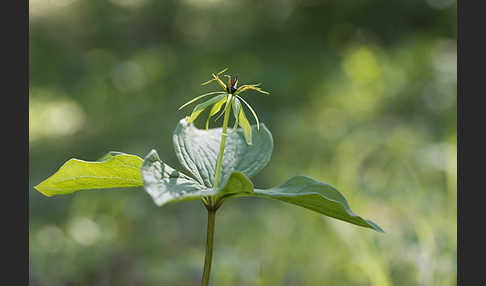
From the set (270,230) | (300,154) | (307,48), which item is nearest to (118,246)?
(270,230)

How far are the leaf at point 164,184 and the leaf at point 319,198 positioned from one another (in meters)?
0.04

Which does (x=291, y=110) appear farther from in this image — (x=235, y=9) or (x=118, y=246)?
(x=118, y=246)

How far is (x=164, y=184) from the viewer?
10.8 inches

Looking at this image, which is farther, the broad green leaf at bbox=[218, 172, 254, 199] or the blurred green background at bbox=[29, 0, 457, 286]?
the blurred green background at bbox=[29, 0, 457, 286]

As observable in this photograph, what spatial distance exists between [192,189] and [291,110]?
1.38m

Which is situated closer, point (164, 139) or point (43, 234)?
point (43, 234)

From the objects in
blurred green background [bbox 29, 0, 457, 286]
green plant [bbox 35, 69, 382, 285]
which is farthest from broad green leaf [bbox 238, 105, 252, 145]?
blurred green background [bbox 29, 0, 457, 286]

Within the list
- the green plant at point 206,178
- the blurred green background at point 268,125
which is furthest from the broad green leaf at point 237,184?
the blurred green background at point 268,125

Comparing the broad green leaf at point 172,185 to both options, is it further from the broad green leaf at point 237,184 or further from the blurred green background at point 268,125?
the blurred green background at point 268,125

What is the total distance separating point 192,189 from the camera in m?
0.29

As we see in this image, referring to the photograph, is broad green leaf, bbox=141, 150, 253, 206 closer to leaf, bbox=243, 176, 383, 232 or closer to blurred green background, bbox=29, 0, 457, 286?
leaf, bbox=243, 176, 383, 232

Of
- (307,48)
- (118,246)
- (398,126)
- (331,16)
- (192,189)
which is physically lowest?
(118,246)

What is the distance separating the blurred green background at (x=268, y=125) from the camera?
858 mm

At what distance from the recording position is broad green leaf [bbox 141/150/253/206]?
245 mm
